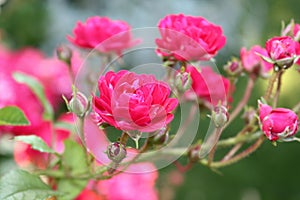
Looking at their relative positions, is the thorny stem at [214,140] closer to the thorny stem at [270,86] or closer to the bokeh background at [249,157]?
the thorny stem at [270,86]

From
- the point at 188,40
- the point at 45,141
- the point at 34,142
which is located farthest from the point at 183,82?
the point at 45,141

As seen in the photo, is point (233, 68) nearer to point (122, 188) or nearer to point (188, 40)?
point (188, 40)

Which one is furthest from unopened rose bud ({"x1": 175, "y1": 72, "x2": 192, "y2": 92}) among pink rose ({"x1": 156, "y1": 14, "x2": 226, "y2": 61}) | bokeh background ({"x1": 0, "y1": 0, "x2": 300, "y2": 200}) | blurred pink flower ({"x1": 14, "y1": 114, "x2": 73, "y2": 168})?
bokeh background ({"x1": 0, "y1": 0, "x2": 300, "y2": 200})

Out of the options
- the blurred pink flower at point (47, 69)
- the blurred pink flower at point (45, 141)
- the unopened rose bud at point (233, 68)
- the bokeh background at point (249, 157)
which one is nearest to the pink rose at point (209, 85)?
the unopened rose bud at point (233, 68)

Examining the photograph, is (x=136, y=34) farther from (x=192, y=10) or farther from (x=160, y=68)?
(x=192, y=10)

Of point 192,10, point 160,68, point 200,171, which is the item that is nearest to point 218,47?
point 160,68

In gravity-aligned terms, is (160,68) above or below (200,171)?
above

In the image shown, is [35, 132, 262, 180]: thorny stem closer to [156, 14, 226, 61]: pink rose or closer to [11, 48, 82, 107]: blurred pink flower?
[156, 14, 226, 61]: pink rose
